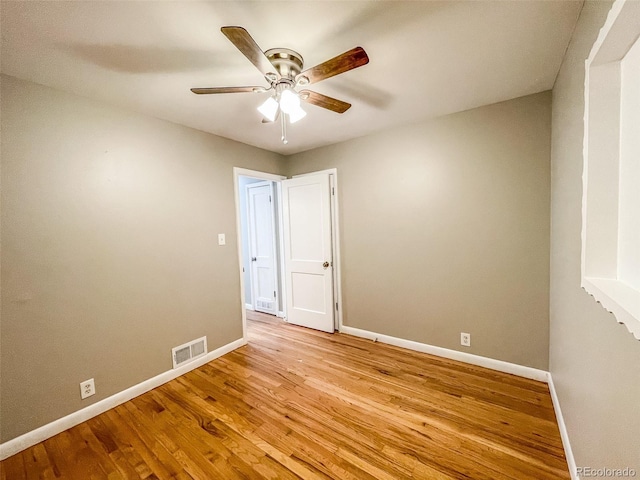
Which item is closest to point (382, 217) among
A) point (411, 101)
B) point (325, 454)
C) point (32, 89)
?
point (411, 101)

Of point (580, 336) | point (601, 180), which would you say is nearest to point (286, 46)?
point (601, 180)

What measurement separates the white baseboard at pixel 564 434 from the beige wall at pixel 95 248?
9.57 ft

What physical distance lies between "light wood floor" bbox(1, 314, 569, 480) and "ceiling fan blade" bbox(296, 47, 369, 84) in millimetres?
2177

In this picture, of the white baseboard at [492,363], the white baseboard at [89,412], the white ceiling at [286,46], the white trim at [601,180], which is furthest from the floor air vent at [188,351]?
the white trim at [601,180]

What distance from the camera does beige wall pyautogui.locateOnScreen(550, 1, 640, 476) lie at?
2.77 feet

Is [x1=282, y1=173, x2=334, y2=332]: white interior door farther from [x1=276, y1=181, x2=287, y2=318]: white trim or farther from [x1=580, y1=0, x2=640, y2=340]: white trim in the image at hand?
[x1=580, y1=0, x2=640, y2=340]: white trim

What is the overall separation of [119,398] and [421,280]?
2.95 metres

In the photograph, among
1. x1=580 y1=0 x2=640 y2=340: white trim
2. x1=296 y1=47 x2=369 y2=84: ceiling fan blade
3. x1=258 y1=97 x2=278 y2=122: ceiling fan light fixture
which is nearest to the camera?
x1=580 y1=0 x2=640 y2=340: white trim

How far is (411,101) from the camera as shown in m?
2.23

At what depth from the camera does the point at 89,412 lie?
196cm

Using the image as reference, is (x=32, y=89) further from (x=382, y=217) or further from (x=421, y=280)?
(x=421, y=280)

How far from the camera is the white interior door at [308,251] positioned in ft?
11.1

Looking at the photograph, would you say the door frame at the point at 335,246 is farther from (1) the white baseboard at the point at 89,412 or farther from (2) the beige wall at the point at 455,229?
(1) the white baseboard at the point at 89,412
